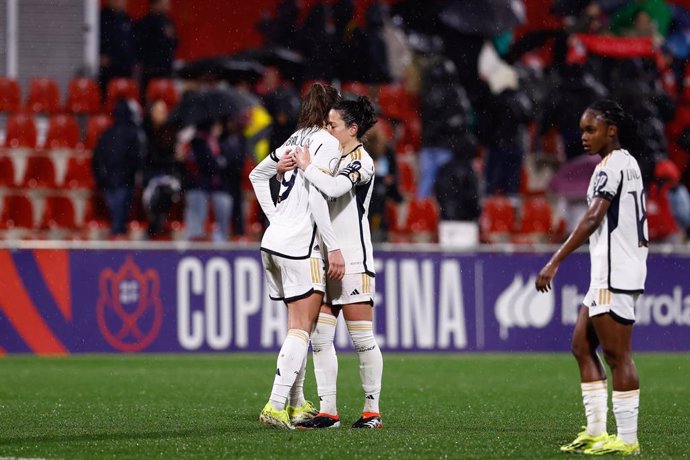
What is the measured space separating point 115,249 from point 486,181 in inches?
252

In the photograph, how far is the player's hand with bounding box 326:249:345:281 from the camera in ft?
26.6

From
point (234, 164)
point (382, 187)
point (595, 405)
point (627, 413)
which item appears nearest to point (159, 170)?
point (234, 164)

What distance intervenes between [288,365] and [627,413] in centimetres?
215

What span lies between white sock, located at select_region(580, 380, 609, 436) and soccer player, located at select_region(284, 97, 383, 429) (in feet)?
5.14

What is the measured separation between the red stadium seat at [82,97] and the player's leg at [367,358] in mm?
12146

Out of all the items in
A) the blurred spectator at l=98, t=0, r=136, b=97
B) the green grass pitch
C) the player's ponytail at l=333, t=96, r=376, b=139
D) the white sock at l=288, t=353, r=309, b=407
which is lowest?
the green grass pitch

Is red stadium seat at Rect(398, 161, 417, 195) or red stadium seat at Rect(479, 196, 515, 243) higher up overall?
red stadium seat at Rect(398, 161, 417, 195)

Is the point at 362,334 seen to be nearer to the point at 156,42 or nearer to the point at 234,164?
the point at 234,164

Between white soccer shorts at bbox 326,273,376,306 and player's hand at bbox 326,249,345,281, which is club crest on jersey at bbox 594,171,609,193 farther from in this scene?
white soccer shorts at bbox 326,273,376,306

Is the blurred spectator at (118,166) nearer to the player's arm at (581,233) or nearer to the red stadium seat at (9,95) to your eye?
the red stadium seat at (9,95)

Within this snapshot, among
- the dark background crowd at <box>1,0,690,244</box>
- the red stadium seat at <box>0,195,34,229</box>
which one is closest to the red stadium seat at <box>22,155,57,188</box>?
the red stadium seat at <box>0,195,34,229</box>

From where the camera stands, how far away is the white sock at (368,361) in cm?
840

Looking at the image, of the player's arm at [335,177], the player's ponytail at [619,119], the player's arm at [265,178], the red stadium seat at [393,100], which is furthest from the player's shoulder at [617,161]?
the red stadium seat at [393,100]

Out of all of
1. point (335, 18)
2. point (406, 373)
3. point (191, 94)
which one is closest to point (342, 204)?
point (406, 373)
